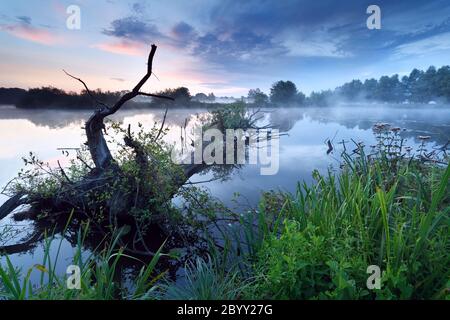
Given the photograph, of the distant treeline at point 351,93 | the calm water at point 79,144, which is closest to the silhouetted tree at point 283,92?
the distant treeline at point 351,93

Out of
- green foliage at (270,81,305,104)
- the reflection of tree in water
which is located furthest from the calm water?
green foliage at (270,81,305,104)

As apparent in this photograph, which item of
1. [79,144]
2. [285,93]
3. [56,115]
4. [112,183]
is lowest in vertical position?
[112,183]

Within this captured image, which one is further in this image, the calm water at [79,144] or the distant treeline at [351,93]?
the distant treeline at [351,93]

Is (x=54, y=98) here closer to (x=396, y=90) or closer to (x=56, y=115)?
(x=56, y=115)

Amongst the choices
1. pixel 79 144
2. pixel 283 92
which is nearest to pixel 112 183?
pixel 79 144

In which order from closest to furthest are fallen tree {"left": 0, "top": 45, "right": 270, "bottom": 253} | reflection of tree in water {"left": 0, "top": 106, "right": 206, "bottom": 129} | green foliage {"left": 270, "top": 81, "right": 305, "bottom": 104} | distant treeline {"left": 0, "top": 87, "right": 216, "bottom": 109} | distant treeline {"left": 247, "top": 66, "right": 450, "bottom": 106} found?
distant treeline {"left": 0, "top": 87, "right": 216, "bottom": 109} → reflection of tree in water {"left": 0, "top": 106, "right": 206, "bottom": 129} → fallen tree {"left": 0, "top": 45, "right": 270, "bottom": 253} → distant treeline {"left": 247, "top": 66, "right": 450, "bottom": 106} → green foliage {"left": 270, "top": 81, "right": 305, "bottom": 104}

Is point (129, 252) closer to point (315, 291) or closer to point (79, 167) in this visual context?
point (79, 167)

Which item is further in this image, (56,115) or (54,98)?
(56,115)

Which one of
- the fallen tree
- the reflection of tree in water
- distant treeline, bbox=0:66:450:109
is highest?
distant treeline, bbox=0:66:450:109

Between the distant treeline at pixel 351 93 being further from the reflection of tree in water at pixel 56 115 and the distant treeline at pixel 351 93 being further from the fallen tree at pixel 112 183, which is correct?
the fallen tree at pixel 112 183

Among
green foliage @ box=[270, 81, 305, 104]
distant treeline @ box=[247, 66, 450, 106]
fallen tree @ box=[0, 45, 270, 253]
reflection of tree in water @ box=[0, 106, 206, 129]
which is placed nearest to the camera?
reflection of tree in water @ box=[0, 106, 206, 129]

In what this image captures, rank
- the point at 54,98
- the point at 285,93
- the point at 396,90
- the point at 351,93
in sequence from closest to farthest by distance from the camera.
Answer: the point at 54,98, the point at 351,93, the point at 396,90, the point at 285,93

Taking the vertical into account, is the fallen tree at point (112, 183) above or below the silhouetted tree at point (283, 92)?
below

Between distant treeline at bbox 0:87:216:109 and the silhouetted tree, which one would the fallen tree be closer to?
distant treeline at bbox 0:87:216:109
